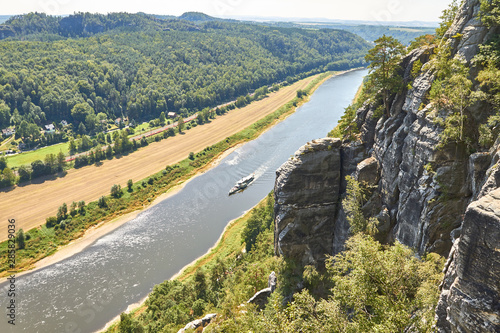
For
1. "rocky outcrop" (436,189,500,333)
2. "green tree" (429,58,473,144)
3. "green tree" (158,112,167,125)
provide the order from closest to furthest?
"rocky outcrop" (436,189,500,333)
"green tree" (429,58,473,144)
"green tree" (158,112,167,125)

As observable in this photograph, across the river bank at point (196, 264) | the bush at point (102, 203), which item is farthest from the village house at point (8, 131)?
the river bank at point (196, 264)

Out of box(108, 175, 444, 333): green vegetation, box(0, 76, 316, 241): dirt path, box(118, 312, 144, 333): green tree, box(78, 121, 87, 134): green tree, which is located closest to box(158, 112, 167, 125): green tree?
box(0, 76, 316, 241): dirt path

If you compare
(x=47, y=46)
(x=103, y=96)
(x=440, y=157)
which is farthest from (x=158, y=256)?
(x=47, y=46)

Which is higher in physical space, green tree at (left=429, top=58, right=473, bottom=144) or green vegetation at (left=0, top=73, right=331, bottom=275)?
green tree at (left=429, top=58, right=473, bottom=144)

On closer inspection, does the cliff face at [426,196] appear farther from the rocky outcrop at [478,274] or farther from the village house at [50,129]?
the village house at [50,129]

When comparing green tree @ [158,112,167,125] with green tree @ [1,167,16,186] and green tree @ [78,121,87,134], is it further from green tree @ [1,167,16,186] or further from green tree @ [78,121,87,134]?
green tree @ [1,167,16,186]

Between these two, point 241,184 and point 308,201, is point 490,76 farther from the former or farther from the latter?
point 241,184
